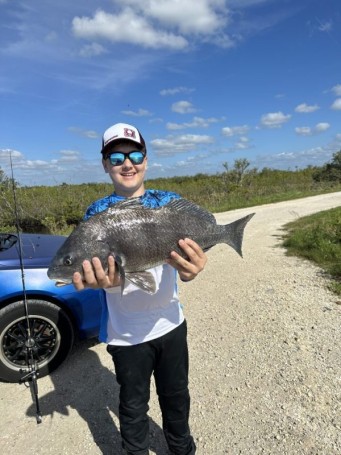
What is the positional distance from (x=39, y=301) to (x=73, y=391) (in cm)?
102

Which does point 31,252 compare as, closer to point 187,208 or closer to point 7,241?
point 7,241

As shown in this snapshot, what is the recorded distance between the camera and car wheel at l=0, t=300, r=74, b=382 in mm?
3760

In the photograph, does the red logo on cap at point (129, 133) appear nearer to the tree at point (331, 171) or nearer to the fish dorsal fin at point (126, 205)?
Answer: the fish dorsal fin at point (126, 205)

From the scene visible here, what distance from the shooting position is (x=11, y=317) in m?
3.74

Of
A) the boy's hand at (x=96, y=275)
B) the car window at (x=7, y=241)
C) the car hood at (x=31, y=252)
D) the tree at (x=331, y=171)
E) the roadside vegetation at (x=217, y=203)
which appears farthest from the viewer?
the tree at (x=331, y=171)

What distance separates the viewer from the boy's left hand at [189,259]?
2.22 metres

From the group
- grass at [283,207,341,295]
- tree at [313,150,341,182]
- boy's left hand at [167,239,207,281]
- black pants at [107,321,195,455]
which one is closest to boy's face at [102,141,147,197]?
boy's left hand at [167,239,207,281]

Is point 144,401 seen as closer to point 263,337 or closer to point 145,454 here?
point 145,454

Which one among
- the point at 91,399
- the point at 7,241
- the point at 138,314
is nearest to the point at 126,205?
the point at 138,314

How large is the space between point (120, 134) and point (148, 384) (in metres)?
1.76

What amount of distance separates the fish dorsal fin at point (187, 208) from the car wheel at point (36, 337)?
2325 mm

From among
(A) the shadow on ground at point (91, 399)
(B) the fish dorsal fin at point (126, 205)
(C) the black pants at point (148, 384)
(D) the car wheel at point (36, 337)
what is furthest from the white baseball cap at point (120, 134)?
(A) the shadow on ground at point (91, 399)

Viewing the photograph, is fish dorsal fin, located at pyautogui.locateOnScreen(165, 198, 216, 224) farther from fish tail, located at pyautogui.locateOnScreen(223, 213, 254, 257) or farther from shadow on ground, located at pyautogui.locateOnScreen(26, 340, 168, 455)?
shadow on ground, located at pyautogui.locateOnScreen(26, 340, 168, 455)

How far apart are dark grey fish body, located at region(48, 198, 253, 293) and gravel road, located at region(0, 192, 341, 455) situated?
1804 mm
